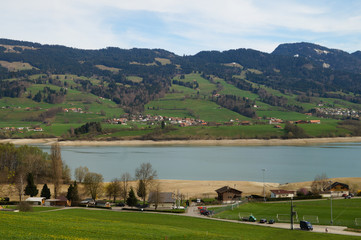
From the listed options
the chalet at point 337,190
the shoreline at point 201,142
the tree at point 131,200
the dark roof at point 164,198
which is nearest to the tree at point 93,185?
the tree at point 131,200

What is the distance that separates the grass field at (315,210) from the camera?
1177 inches

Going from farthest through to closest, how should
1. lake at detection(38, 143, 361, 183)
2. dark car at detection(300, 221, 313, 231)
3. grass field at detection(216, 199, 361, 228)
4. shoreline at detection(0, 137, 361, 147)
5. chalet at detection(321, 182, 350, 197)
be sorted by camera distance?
1. shoreline at detection(0, 137, 361, 147)
2. lake at detection(38, 143, 361, 183)
3. chalet at detection(321, 182, 350, 197)
4. grass field at detection(216, 199, 361, 228)
5. dark car at detection(300, 221, 313, 231)

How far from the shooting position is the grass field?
98.1 feet

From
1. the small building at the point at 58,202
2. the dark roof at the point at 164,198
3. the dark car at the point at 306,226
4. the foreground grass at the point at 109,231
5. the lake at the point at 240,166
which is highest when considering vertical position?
the foreground grass at the point at 109,231

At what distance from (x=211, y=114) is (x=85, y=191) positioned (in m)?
147

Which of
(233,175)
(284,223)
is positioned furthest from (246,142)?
(284,223)

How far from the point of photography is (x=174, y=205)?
4112cm

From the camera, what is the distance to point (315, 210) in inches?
1347

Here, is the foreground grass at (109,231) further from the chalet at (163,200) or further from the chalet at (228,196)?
A: the chalet at (228,196)

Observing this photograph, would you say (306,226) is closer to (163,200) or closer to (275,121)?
(163,200)

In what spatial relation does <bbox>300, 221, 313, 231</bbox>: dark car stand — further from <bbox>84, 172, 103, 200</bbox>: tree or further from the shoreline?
the shoreline

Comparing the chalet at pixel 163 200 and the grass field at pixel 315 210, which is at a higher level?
the grass field at pixel 315 210

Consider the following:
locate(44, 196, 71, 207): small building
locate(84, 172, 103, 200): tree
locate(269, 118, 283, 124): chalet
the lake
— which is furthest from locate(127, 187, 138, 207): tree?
locate(269, 118, 283, 124): chalet

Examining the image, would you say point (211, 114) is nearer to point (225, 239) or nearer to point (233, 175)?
point (233, 175)
